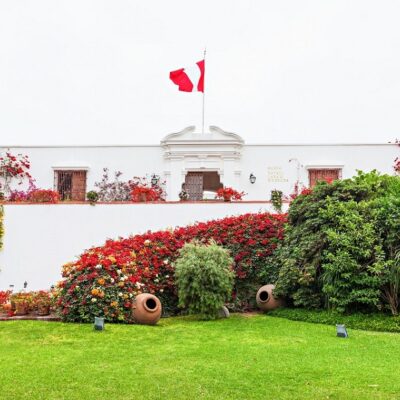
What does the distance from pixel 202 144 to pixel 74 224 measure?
5087 mm

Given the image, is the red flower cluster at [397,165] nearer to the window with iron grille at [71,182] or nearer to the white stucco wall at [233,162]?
the white stucco wall at [233,162]

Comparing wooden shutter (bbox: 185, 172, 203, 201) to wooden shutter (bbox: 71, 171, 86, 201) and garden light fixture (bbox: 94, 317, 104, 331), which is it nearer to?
wooden shutter (bbox: 71, 171, 86, 201)

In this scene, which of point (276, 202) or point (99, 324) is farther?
point (276, 202)

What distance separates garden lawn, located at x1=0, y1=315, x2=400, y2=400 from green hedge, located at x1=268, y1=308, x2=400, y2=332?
40cm

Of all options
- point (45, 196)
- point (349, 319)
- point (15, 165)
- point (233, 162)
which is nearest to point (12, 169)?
point (15, 165)

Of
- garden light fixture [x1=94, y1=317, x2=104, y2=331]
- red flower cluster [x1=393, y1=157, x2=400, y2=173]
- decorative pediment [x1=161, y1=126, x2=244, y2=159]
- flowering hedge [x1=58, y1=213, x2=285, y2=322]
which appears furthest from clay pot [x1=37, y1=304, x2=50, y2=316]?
red flower cluster [x1=393, y1=157, x2=400, y2=173]

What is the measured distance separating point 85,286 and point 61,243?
180 inches

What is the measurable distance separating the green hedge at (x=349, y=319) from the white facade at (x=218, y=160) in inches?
270

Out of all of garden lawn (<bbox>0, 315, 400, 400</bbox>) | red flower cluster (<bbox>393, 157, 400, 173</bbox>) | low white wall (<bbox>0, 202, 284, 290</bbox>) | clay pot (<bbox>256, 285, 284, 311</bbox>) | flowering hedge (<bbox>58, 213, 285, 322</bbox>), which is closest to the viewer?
garden lawn (<bbox>0, 315, 400, 400</bbox>)

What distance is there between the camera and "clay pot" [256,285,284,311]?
31.6 feet

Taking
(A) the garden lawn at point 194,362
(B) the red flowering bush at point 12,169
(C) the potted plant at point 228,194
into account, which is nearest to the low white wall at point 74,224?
(C) the potted plant at point 228,194

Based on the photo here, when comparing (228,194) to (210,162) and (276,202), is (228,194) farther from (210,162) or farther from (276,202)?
(210,162)

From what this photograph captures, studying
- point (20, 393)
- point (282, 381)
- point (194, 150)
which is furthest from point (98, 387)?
point (194, 150)

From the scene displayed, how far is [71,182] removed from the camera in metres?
16.0
